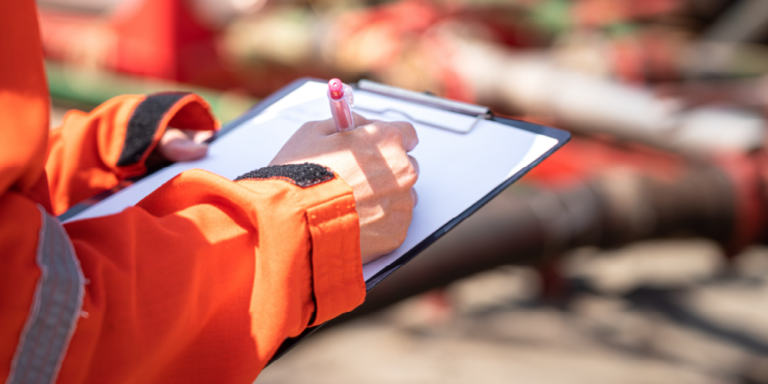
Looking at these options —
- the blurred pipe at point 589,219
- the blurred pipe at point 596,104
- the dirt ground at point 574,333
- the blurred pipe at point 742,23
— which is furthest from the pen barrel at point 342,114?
the blurred pipe at point 742,23

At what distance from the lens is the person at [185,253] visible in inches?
12.2

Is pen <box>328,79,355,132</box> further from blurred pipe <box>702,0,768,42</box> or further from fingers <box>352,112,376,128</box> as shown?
blurred pipe <box>702,0,768,42</box>

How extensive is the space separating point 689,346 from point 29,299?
178 cm

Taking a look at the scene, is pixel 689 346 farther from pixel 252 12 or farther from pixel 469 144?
pixel 252 12

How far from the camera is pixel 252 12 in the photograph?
273 centimetres

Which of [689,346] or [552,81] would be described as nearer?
[689,346]

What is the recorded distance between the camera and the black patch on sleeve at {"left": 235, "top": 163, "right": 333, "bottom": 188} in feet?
1.36

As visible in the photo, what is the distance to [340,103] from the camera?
1.59ft

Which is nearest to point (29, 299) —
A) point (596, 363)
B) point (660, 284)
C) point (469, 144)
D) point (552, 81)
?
point (469, 144)

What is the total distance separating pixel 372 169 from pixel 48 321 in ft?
0.87

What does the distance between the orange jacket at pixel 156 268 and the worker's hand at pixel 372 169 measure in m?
0.04

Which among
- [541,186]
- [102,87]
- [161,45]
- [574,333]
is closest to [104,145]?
[541,186]

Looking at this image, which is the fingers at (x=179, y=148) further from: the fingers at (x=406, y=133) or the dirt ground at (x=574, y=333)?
the dirt ground at (x=574, y=333)

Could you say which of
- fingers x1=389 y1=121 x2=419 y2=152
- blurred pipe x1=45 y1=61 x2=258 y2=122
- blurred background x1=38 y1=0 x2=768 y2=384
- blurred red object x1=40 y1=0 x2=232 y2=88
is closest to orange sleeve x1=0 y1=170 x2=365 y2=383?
fingers x1=389 y1=121 x2=419 y2=152
